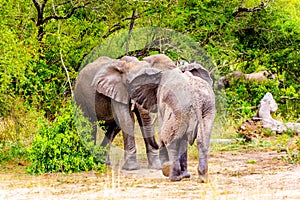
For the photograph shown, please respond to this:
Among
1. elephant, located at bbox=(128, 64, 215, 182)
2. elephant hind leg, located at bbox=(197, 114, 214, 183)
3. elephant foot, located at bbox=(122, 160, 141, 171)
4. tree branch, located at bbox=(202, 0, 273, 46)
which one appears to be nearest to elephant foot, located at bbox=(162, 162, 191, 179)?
elephant, located at bbox=(128, 64, 215, 182)

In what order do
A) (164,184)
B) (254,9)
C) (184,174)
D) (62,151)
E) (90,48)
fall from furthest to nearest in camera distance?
(254,9) < (90,48) < (62,151) < (184,174) < (164,184)

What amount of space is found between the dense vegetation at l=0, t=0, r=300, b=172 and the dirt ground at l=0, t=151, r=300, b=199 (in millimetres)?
736

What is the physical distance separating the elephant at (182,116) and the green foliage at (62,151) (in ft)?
5.25

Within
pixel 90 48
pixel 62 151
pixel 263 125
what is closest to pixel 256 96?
pixel 263 125

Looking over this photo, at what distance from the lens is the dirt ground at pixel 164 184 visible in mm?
6852

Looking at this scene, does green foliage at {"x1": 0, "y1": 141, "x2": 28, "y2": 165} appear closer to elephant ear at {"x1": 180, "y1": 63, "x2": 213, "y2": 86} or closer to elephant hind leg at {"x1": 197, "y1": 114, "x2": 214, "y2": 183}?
elephant ear at {"x1": 180, "y1": 63, "x2": 213, "y2": 86}

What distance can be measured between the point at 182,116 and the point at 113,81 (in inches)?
85.9

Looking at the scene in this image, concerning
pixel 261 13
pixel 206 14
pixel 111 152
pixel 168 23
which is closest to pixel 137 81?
pixel 111 152

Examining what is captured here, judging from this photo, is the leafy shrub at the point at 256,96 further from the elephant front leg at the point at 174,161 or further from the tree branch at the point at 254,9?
the elephant front leg at the point at 174,161

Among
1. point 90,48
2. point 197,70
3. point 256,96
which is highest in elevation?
point 90,48

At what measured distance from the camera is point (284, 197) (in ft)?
21.2

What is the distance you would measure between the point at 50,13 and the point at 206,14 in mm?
3444

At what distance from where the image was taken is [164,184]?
7844mm

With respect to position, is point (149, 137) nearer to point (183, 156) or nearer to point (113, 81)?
point (113, 81)
